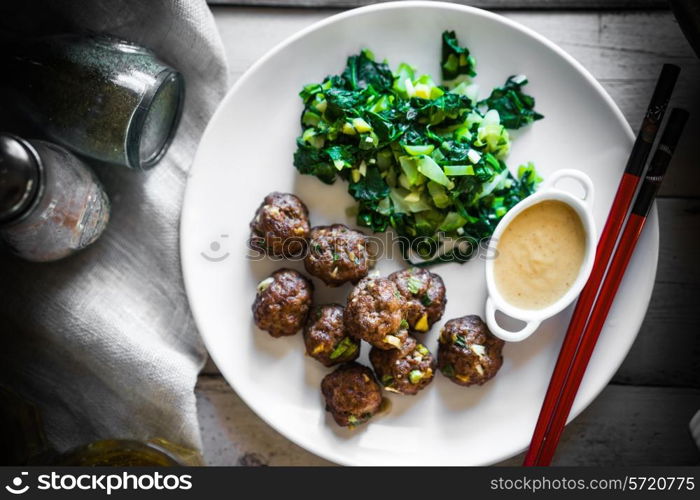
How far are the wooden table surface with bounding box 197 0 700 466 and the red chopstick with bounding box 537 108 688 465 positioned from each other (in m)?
0.35

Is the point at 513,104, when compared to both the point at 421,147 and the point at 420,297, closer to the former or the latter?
the point at 421,147

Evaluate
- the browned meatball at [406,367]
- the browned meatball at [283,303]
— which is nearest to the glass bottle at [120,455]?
the browned meatball at [283,303]

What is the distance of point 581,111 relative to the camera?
8.03ft

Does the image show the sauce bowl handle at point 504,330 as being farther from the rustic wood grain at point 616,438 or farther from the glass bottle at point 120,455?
the glass bottle at point 120,455

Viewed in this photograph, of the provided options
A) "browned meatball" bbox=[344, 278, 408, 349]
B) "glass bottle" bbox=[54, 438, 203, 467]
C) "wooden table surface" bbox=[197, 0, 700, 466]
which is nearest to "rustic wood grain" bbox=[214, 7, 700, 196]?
"wooden table surface" bbox=[197, 0, 700, 466]

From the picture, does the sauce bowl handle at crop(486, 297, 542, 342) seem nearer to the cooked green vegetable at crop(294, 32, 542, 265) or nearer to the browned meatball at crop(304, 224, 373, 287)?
the cooked green vegetable at crop(294, 32, 542, 265)

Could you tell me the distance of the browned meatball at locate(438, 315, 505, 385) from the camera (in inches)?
89.1

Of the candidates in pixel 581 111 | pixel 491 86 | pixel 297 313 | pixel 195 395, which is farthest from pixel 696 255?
pixel 195 395

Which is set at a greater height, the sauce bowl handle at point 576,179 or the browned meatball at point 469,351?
the sauce bowl handle at point 576,179

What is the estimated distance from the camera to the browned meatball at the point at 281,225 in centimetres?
231

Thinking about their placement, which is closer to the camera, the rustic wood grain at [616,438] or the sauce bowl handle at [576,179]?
the sauce bowl handle at [576,179]

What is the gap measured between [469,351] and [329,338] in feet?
1.71

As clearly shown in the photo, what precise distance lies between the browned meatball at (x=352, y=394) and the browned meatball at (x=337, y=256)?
35cm

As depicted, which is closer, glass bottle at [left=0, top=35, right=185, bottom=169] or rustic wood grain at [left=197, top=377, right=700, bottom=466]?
glass bottle at [left=0, top=35, right=185, bottom=169]
